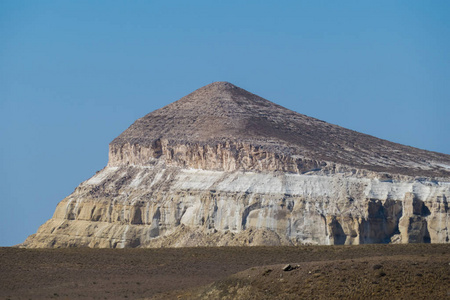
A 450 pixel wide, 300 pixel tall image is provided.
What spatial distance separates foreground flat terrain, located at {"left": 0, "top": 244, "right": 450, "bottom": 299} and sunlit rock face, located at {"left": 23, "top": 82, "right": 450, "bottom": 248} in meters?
11.6

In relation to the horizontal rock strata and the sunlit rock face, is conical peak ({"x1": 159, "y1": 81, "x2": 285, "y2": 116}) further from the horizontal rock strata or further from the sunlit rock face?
the horizontal rock strata

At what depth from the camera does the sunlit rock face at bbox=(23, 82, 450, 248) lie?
7581 cm

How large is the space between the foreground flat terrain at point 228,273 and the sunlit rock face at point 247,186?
11.6 m

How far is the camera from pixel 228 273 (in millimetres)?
57188

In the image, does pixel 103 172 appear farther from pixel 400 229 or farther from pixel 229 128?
pixel 400 229

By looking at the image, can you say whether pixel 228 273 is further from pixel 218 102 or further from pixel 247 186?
pixel 218 102

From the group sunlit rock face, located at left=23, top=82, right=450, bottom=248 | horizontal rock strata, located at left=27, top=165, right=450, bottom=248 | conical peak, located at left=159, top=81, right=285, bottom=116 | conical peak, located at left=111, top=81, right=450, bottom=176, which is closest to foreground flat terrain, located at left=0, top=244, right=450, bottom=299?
horizontal rock strata, located at left=27, top=165, right=450, bottom=248

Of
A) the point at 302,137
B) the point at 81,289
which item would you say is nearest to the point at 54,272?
the point at 81,289

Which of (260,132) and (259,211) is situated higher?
(260,132)

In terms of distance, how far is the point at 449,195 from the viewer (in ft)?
250

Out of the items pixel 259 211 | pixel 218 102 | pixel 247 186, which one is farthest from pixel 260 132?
pixel 259 211

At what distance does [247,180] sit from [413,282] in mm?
39114

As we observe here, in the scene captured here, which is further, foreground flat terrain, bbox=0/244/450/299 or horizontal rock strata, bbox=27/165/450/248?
horizontal rock strata, bbox=27/165/450/248

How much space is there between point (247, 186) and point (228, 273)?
23116 mm
